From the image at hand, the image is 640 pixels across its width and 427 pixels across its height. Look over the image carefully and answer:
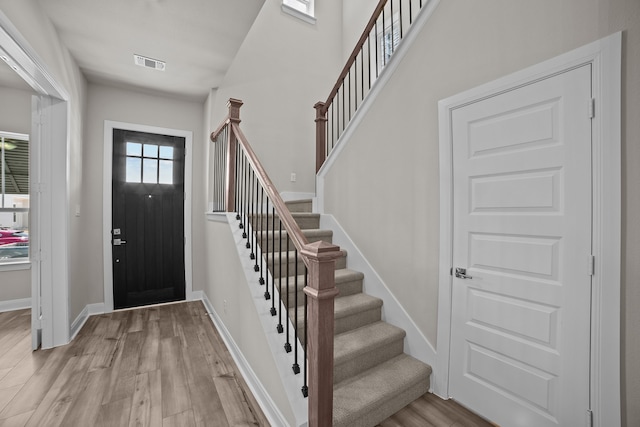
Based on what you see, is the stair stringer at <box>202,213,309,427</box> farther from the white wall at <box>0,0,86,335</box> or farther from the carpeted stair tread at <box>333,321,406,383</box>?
the white wall at <box>0,0,86,335</box>

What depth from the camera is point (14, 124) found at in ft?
11.9

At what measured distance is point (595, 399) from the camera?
4.70ft

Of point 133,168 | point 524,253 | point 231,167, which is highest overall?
point 133,168

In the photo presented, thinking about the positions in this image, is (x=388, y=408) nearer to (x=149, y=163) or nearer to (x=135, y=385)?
Result: (x=135, y=385)

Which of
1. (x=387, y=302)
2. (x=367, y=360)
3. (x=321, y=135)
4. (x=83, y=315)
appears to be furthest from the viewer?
(x=321, y=135)

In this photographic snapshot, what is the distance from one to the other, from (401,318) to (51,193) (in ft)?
11.1

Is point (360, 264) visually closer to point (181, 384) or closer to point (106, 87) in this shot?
point (181, 384)

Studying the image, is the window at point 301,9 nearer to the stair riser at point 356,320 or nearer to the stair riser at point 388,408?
the stair riser at point 356,320

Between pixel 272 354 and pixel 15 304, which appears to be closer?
→ pixel 272 354

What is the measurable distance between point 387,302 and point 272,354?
1123 mm

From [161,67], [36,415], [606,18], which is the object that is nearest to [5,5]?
[161,67]

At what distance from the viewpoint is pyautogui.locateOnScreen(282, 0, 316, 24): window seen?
420 centimetres

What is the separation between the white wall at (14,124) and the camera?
11.7 feet

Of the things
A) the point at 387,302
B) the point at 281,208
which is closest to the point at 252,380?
the point at 387,302
